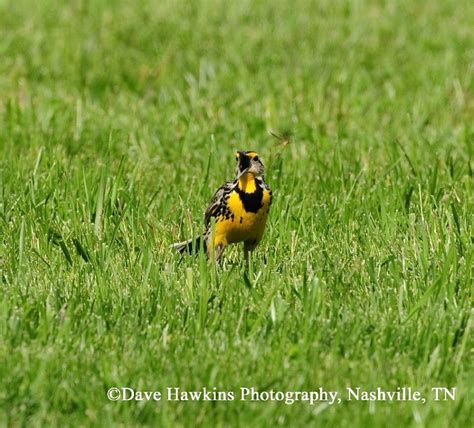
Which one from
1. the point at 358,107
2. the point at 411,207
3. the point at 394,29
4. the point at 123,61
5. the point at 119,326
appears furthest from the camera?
the point at 394,29

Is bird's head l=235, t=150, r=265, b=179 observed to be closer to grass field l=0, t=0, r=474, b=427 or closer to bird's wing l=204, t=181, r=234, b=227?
bird's wing l=204, t=181, r=234, b=227

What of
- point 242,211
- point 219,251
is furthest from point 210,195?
point 242,211

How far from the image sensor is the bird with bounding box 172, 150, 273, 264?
6.13m

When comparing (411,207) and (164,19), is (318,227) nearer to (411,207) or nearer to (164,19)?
(411,207)

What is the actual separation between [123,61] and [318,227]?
462cm

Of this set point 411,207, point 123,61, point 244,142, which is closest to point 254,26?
point 123,61

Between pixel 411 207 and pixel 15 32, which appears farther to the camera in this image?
pixel 15 32

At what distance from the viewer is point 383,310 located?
5262mm

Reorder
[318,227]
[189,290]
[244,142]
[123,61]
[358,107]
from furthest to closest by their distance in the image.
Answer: [123,61] → [358,107] → [244,142] → [318,227] → [189,290]

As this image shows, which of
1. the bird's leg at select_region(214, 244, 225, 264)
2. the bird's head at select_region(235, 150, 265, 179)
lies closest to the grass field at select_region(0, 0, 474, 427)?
the bird's leg at select_region(214, 244, 225, 264)

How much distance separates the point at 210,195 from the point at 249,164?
1016mm

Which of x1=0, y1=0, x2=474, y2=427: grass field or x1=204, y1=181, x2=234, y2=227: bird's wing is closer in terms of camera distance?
x1=0, y1=0, x2=474, y2=427: grass field

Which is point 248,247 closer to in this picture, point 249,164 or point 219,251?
point 219,251

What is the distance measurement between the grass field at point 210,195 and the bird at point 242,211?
19 cm
